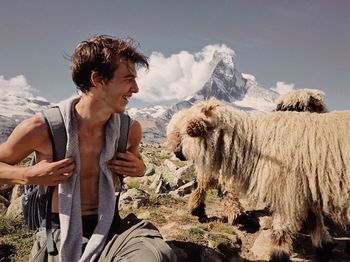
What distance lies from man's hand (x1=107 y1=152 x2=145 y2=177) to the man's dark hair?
31.7 inches

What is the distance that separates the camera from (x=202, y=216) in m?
8.48

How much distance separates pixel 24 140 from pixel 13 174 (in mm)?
329

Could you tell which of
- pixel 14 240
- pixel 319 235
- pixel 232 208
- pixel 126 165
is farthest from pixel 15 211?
pixel 319 235

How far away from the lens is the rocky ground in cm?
617

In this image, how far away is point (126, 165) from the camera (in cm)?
367

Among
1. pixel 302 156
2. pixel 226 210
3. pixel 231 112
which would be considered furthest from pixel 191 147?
pixel 226 210

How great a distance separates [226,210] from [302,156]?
3.08 metres

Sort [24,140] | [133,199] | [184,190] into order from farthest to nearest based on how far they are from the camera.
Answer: [184,190] → [133,199] → [24,140]

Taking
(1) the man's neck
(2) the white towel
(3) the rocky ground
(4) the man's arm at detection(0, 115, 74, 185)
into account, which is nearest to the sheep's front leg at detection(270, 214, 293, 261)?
(3) the rocky ground

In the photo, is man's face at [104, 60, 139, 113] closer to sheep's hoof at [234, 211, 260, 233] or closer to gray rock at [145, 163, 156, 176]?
sheep's hoof at [234, 211, 260, 233]

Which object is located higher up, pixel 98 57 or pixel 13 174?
pixel 98 57

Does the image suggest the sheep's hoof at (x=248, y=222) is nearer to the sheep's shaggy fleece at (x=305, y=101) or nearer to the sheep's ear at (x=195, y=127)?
the sheep's shaggy fleece at (x=305, y=101)

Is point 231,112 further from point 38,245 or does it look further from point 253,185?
point 38,245

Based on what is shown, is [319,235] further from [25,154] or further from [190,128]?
[25,154]
